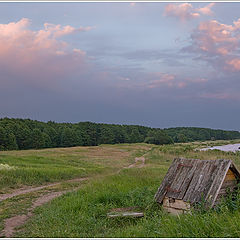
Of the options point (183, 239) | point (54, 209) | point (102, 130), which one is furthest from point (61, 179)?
point (102, 130)

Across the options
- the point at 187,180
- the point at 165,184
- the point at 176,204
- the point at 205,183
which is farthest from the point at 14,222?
the point at 205,183

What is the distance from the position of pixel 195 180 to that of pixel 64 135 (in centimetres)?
6923

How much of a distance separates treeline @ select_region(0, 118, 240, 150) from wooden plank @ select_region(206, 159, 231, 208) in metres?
58.5

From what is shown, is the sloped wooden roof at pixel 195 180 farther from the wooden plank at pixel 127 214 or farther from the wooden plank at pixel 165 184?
the wooden plank at pixel 127 214

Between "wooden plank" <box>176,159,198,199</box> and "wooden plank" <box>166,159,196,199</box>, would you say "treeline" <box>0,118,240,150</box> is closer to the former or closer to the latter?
"wooden plank" <box>166,159,196,199</box>

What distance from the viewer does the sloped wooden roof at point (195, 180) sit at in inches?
303

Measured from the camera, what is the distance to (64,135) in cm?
7538

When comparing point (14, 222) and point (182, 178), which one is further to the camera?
point (14, 222)

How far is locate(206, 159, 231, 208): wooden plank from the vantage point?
7411mm

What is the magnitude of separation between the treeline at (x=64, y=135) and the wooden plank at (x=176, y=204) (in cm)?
5730

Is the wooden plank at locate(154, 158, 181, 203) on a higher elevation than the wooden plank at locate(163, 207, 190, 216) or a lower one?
higher

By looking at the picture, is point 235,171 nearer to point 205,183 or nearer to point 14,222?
point 205,183

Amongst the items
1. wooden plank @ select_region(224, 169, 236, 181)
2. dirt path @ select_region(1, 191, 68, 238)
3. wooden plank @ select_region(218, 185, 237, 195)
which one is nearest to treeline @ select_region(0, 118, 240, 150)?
dirt path @ select_region(1, 191, 68, 238)

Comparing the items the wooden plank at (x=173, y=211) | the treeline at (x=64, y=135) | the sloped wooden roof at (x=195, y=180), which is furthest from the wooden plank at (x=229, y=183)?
the treeline at (x=64, y=135)
